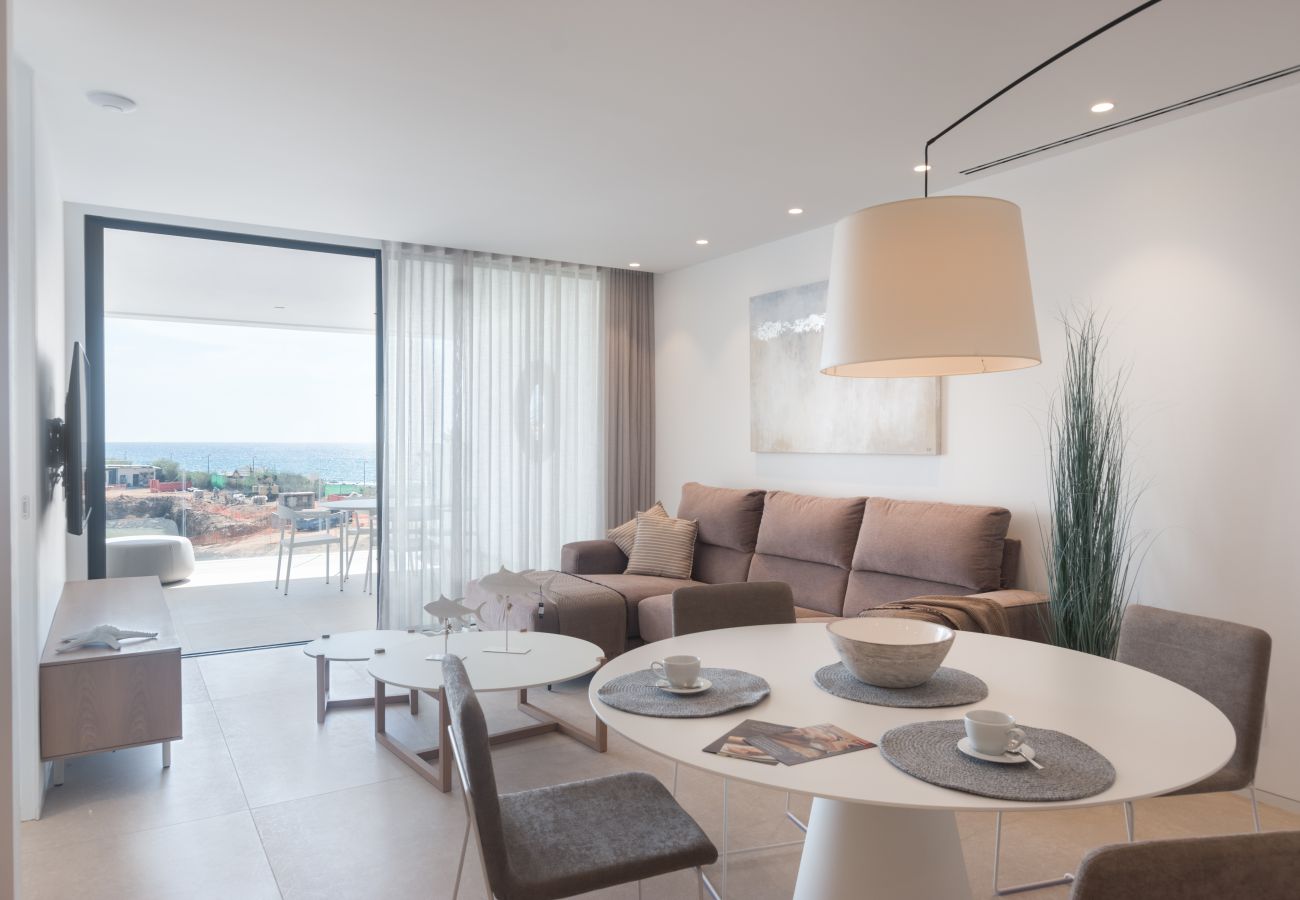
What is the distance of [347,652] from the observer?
3.58 m

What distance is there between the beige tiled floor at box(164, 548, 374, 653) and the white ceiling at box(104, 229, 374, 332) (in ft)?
7.16

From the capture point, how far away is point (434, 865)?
242 cm

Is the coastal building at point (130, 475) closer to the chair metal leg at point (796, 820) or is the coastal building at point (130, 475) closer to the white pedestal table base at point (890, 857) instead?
the chair metal leg at point (796, 820)

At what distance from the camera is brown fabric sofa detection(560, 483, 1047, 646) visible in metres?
3.53

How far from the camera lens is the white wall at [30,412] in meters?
2.44

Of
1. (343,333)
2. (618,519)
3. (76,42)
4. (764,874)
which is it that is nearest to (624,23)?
(76,42)

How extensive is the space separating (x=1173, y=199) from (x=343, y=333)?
7.00 metres

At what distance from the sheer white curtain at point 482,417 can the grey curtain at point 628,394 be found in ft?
0.30

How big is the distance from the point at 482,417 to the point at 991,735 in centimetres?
458

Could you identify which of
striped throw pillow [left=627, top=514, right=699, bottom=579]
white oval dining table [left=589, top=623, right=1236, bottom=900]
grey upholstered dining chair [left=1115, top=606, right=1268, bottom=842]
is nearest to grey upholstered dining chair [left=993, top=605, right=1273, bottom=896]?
grey upholstered dining chair [left=1115, top=606, right=1268, bottom=842]

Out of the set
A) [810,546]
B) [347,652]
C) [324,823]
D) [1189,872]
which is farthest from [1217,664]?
[347,652]

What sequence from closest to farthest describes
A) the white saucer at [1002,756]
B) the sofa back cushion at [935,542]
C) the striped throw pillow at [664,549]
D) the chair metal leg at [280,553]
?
the white saucer at [1002,756]
the sofa back cushion at [935,542]
the striped throw pillow at [664,549]
the chair metal leg at [280,553]

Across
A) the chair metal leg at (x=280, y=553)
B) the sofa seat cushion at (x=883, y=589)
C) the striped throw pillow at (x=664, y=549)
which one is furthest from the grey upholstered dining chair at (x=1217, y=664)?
the chair metal leg at (x=280, y=553)

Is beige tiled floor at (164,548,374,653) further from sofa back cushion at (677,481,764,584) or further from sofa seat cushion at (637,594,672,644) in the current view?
sofa back cushion at (677,481,764,584)
